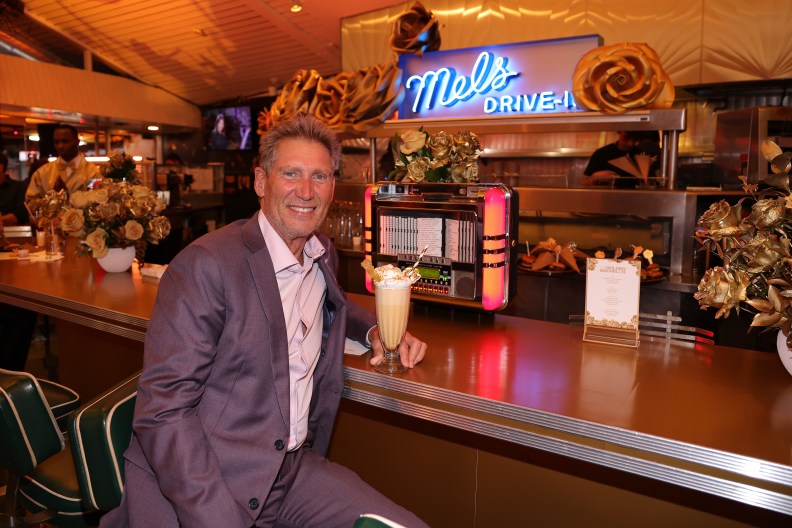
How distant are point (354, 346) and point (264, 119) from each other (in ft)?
12.0

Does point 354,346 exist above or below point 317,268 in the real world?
below

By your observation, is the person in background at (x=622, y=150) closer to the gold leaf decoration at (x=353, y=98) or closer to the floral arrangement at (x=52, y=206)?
the gold leaf decoration at (x=353, y=98)

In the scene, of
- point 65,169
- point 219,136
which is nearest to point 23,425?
point 65,169

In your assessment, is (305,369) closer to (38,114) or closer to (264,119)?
(264,119)

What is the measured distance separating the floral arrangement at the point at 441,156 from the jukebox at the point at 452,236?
0.19ft

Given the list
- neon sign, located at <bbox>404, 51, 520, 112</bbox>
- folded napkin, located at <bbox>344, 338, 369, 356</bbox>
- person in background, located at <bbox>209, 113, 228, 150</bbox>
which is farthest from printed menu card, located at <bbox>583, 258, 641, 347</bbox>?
person in background, located at <bbox>209, 113, 228, 150</bbox>

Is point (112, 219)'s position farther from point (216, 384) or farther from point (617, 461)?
point (617, 461)

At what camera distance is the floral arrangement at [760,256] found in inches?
62.9

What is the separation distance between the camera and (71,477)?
200 cm

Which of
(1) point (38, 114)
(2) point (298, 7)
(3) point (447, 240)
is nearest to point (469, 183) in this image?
(3) point (447, 240)

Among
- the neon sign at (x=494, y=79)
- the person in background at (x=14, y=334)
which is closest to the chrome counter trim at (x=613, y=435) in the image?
the neon sign at (x=494, y=79)

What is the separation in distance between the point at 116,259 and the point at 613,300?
106 inches

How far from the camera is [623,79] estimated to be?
347 centimetres

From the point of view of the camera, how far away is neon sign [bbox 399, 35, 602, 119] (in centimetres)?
395
